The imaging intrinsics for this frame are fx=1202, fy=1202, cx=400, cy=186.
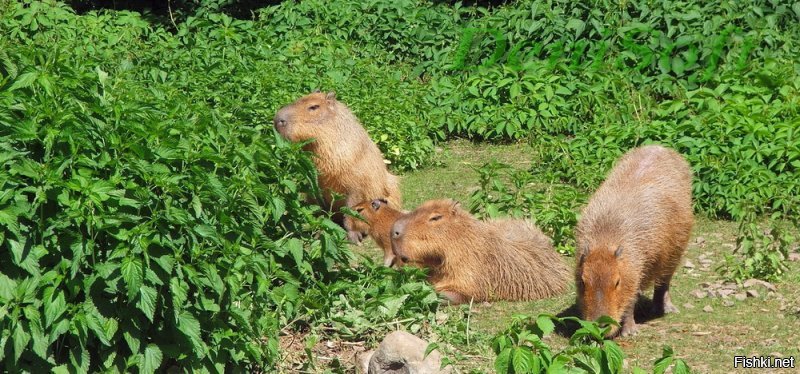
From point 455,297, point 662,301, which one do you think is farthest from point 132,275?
point 662,301

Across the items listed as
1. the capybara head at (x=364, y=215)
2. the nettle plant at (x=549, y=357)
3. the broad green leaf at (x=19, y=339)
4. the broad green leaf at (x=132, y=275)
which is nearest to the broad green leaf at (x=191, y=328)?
the broad green leaf at (x=132, y=275)

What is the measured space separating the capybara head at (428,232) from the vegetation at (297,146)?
318mm

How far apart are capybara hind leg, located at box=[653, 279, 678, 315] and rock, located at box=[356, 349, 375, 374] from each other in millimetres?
1732

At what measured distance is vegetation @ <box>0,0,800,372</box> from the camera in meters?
5.17

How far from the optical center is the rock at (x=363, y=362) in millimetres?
5969

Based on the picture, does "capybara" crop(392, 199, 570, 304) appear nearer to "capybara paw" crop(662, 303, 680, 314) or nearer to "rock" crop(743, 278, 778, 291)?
"capybara paw" crop(662, 303, 680, 314)

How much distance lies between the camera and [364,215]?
7852 millimetres

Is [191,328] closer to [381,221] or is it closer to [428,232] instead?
[428,232]

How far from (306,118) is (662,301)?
2979 millimetres

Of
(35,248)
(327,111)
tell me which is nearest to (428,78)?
(327,111)

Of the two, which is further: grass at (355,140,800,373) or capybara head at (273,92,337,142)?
capybara head at (273,92,337,142)

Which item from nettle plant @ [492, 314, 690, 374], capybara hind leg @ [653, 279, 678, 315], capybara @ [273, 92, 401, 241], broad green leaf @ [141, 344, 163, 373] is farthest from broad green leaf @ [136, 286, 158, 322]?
capybara @ [273, 92, 401, 241]

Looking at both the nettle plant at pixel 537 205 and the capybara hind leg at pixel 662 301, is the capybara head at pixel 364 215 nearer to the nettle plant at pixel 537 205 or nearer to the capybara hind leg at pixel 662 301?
the nettle plant at pixel 537 205

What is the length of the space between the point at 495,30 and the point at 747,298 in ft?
16.2
